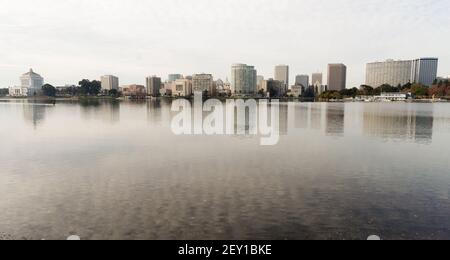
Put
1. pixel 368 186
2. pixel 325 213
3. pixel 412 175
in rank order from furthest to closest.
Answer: pixel 412 175 < pixel 368 186 < pixel 325 213

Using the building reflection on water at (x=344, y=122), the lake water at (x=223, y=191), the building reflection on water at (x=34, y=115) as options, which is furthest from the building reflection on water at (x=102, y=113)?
the lake water at (x=223, y=191)

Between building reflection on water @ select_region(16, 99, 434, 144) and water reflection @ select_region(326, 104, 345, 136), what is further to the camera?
water reflection @ select_region(326, 104, 345, 136)

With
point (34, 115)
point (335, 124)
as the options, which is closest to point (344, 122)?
point (335, 124)

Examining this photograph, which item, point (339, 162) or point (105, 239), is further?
point (339, 162)

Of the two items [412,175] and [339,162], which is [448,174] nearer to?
[412,175]

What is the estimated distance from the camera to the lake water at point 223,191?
11578 mm

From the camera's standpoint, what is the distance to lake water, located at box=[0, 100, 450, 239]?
11578 mm

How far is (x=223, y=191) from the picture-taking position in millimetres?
15797
